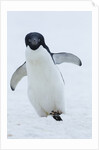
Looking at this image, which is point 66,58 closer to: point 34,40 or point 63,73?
point 63,73

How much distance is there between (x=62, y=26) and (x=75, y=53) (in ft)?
1.09

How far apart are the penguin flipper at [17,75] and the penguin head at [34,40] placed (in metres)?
0.30

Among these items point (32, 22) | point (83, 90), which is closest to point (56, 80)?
point (83, 90)

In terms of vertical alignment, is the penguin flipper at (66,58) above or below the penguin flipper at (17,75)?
above

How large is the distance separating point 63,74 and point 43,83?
37 cm

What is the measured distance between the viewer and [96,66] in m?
3.22

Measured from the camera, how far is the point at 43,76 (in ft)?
10.4

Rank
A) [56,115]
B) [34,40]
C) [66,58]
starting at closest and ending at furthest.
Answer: [34,40] → [56,115] → [66,58]

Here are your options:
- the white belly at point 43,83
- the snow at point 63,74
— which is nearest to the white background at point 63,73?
the snow at point 63,74

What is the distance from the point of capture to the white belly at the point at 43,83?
10.2 feet

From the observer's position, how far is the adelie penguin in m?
3.11

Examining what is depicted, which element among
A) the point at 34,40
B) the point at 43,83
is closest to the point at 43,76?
the point at 43,83

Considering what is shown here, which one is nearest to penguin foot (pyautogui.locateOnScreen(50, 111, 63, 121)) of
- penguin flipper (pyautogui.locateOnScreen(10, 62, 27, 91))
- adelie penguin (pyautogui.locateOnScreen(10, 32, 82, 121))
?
adelie penguin (pyautogui.locateOnScreen(10, 32, 82, 121))

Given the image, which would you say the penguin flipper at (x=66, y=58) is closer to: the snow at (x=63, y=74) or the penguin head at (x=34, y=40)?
the snow at (x=63, y=74)
